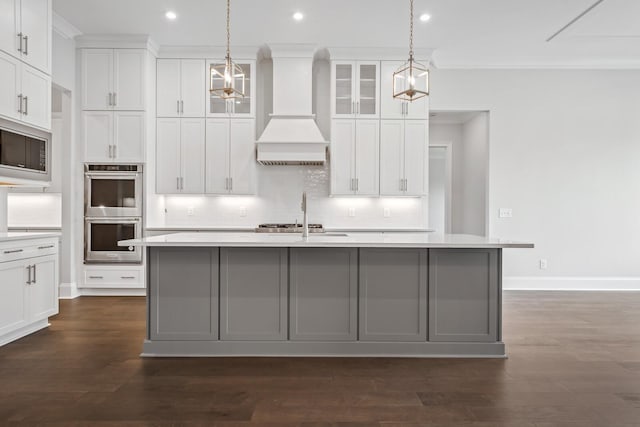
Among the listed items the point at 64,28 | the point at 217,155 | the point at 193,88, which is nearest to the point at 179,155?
the point at 217,155

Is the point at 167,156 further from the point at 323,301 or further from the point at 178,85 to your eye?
the point at 323,301

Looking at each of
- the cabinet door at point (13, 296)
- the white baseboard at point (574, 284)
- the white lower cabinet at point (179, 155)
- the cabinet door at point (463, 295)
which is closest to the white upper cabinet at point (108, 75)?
the white lower cabinet at point (179, 155)

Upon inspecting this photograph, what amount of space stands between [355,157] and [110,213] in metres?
3.26

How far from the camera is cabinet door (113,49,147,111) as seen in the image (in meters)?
5.35

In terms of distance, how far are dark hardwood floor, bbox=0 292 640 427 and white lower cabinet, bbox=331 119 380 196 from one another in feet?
9.09

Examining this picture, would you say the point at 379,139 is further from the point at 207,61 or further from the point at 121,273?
the point at 121,273

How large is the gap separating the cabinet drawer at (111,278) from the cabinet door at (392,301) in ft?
11.1

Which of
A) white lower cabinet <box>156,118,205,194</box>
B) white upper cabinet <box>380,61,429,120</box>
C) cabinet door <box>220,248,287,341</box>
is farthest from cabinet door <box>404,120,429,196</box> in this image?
cabinet door <box>220,248,287,341</box>

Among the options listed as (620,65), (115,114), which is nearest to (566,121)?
(620,65)

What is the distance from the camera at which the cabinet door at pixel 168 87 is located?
5652 mm

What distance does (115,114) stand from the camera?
5355mm

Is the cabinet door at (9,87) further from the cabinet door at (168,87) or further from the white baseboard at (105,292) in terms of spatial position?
the white baseboard at (105,292)

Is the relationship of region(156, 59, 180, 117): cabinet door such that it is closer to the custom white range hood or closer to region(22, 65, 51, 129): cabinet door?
the custom white range hood

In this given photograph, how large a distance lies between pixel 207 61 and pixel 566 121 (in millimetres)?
5156
